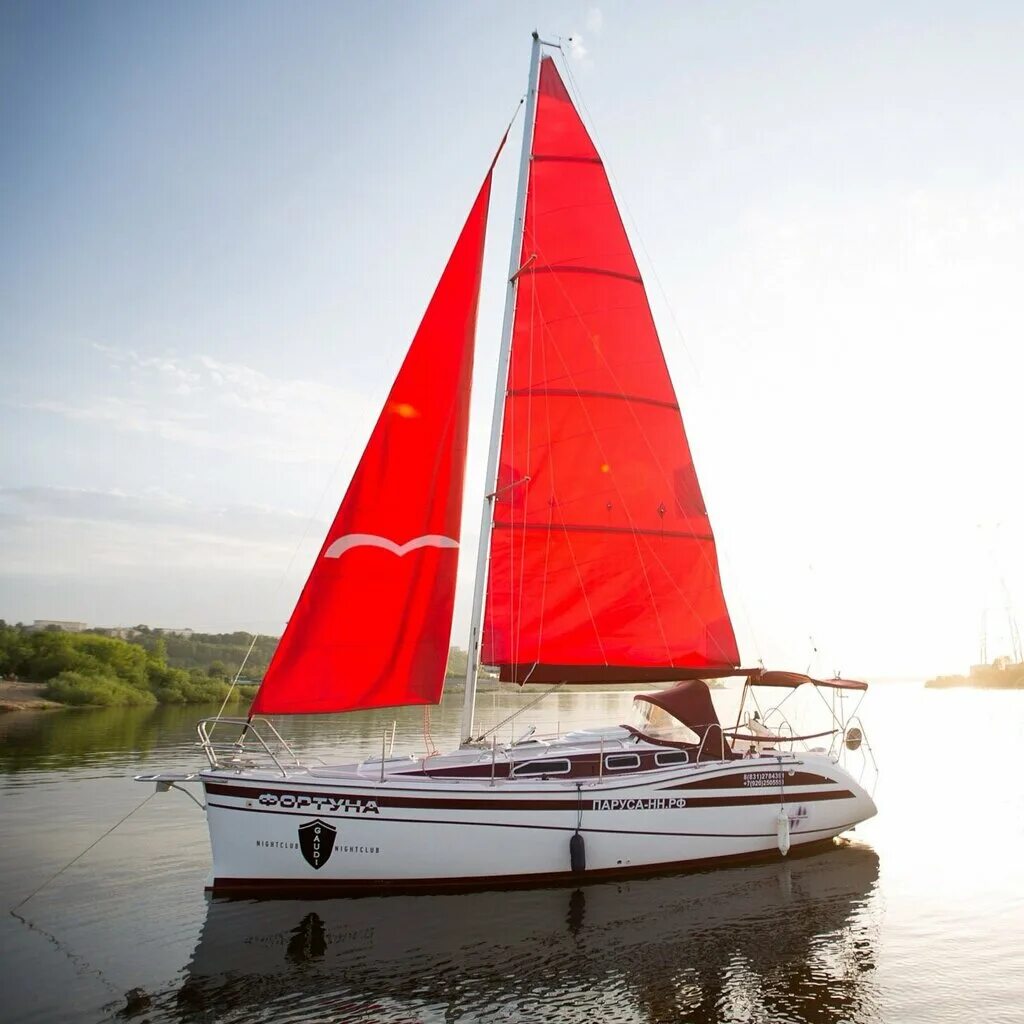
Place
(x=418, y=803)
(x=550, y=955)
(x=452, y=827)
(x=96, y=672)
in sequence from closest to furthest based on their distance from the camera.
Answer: (x=550, y=955) → (x=418, y=803) → (x=452, y=827) → (x=96, y=672)

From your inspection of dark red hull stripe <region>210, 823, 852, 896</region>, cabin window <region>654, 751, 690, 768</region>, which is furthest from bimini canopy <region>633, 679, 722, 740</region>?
dark red hull stripe <region>210, 823, 852, 896</region>

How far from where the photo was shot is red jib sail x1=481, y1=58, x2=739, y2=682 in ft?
50.1

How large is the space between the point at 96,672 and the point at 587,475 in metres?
51.7

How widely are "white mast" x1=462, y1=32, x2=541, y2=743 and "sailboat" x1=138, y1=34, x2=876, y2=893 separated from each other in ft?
0.20

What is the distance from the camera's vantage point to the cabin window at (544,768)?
1338cm

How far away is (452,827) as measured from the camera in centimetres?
1233

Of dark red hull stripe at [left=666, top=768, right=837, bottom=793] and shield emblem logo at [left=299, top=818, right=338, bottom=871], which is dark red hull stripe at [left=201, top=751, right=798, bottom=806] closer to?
dark red hull stripe at [left=666, top=768, right=837, bottom=793]

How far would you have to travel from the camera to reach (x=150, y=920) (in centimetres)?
1138

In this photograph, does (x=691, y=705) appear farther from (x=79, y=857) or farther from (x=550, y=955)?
(x=79, y=857)

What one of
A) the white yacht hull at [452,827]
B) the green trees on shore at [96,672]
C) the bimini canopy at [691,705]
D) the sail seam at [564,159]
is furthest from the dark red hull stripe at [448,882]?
the green trees on shore at [96,672]

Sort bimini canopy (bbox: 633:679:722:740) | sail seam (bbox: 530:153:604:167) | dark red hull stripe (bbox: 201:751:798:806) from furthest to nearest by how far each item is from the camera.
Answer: sail seam (bbox: 530:153:604:167), bimini canopy (bbox: 633:679:722:740), dark red hull stripe (bbox: 201:751:798:806)

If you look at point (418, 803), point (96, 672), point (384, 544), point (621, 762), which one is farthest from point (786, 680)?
point (96, 672)

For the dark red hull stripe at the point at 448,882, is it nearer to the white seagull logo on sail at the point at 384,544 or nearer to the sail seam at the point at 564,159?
the white seagull logo on sail at the point at 384,544

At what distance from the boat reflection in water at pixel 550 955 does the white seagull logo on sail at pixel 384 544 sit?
576 centimetres
